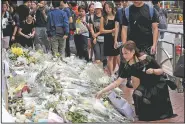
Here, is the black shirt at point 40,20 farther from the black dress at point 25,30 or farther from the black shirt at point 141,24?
the black shirt at point 141,24

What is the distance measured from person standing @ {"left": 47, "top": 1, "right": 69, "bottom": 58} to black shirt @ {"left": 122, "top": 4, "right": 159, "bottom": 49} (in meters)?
3.45

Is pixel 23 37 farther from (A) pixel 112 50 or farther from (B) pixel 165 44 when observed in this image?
(B) pixel 165 44

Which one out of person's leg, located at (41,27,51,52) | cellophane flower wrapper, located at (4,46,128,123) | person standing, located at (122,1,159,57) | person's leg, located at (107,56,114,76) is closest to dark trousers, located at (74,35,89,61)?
person's leg, located at (41,27,51,52)

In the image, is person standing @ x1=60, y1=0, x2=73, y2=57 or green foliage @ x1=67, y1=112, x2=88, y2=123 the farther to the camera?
person standing @ x1=60, y1=0, x2=73, y2=57

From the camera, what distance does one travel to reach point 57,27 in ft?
33.6

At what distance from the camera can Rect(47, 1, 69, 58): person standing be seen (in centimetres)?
1022

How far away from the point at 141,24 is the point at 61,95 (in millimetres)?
1846

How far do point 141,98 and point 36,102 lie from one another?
140 cm

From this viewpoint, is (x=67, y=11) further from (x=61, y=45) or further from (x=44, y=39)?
(x=44, y=39)

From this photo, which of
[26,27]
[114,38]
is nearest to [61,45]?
[26,27]

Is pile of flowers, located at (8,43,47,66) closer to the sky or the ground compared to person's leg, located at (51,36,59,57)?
closer to the sky

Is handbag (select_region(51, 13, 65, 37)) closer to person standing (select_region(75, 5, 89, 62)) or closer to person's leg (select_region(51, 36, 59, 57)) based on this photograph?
person's leg (select_region(51, 36, 59, 57))

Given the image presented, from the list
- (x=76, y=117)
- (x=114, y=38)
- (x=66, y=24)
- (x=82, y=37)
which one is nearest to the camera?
(x=76, y=117)

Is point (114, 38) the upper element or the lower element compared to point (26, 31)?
upper
